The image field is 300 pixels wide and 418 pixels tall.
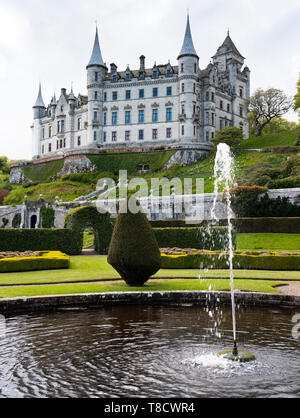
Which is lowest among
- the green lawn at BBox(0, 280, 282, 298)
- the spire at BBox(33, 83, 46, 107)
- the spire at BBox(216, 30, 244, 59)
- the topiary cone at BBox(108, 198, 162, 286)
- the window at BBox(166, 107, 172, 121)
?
the green lawn at BBox(0, 280, 282, 298)

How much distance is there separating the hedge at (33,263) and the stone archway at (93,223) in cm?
538

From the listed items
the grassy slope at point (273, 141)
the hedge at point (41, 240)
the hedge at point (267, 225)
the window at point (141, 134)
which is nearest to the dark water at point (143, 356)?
the hedge at point (41, 240)

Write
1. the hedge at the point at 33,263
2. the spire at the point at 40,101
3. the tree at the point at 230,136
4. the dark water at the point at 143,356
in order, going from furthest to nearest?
the spire at the point at 40,101 < the tree at the point at 230,136 < the hedge at the point at 33,263 < the dark water at the point at 143,356

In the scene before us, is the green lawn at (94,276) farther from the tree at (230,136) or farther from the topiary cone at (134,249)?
the tree at (230,136)

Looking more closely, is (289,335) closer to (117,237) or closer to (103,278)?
(117,237)

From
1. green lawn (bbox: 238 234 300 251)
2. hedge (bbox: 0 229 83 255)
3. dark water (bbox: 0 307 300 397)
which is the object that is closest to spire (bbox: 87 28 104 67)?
green lawn (bbox: 238 234 300 251)

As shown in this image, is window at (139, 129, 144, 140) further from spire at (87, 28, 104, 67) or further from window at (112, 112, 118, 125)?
spire at (87, 28, 104, 67)

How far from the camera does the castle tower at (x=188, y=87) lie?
59062 mm

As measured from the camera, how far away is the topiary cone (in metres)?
12.1

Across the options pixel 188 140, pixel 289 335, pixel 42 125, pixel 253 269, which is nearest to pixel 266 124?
pixel 188 140

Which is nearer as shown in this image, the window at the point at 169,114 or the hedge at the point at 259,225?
the hedge at the point at 259,225

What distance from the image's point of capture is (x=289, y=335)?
776 centimetres

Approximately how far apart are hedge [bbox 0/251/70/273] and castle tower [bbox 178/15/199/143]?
43.6m

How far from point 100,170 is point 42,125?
78.4 feet
